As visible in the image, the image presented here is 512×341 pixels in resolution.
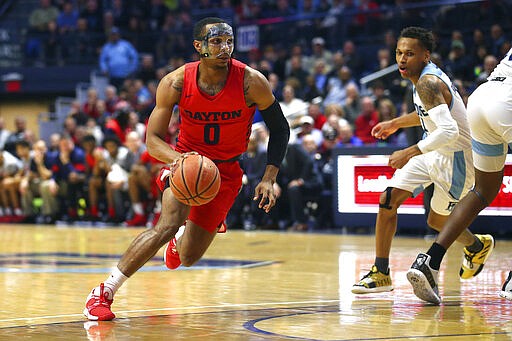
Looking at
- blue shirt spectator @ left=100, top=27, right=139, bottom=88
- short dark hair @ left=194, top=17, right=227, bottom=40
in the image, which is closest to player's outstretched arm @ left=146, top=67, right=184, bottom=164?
short dark hair @ left=194, top=17, right=227, bottom=40

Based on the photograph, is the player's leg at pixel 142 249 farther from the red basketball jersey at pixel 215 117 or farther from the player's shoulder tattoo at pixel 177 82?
the player's shoulder tattoo at pixel 177 82

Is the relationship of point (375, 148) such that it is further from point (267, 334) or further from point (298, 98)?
point (267, 334)

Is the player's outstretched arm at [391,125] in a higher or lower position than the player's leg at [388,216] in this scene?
higher

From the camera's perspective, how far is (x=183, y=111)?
20.8 ft

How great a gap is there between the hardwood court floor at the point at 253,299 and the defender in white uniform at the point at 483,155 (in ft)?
0.79

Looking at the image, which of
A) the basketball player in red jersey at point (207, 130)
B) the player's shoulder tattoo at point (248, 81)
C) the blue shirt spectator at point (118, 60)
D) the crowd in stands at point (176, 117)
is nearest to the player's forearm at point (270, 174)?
the basketball player in red jersey at point (207, 130)

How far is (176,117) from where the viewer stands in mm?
15391

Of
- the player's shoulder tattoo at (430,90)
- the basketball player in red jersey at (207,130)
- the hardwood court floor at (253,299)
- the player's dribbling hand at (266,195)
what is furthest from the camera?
the player's shoulder tattoo at (430,90)

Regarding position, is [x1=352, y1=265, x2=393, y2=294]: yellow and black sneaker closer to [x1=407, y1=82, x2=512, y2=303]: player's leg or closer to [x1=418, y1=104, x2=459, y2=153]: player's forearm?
[x1=407, y1=82, x2=512, y2=303]: player's leg

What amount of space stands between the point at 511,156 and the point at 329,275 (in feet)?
11.2

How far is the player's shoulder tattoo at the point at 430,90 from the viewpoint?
6.44 meters

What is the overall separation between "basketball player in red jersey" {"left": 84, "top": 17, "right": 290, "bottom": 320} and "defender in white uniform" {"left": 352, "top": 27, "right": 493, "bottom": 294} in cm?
87

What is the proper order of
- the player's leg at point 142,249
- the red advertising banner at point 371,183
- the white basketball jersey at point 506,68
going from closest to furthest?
1. the player's leg at point 142,249
2. the white basketball jersey at point 506,68
3. the red advertising banner at point 371,183

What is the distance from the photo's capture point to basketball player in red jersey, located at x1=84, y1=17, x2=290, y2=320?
19.5ft
